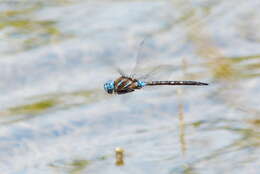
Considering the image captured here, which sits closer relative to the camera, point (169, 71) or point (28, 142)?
point (28, 142)

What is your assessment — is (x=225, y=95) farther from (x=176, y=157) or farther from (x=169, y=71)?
(x=176, y=157)

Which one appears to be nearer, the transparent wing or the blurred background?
the blurred background

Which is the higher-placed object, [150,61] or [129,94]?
[150,61]

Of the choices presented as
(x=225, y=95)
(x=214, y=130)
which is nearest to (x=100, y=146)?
(x=214, y=130)

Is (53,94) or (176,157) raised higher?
(53,94)

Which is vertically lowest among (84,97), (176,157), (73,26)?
(176,157)

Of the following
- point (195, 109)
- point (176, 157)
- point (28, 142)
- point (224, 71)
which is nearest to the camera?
point (176, 157)

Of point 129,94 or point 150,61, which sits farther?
point 150,61

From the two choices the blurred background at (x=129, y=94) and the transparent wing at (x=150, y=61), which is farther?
the transparent wing at (x=150, y=61)
